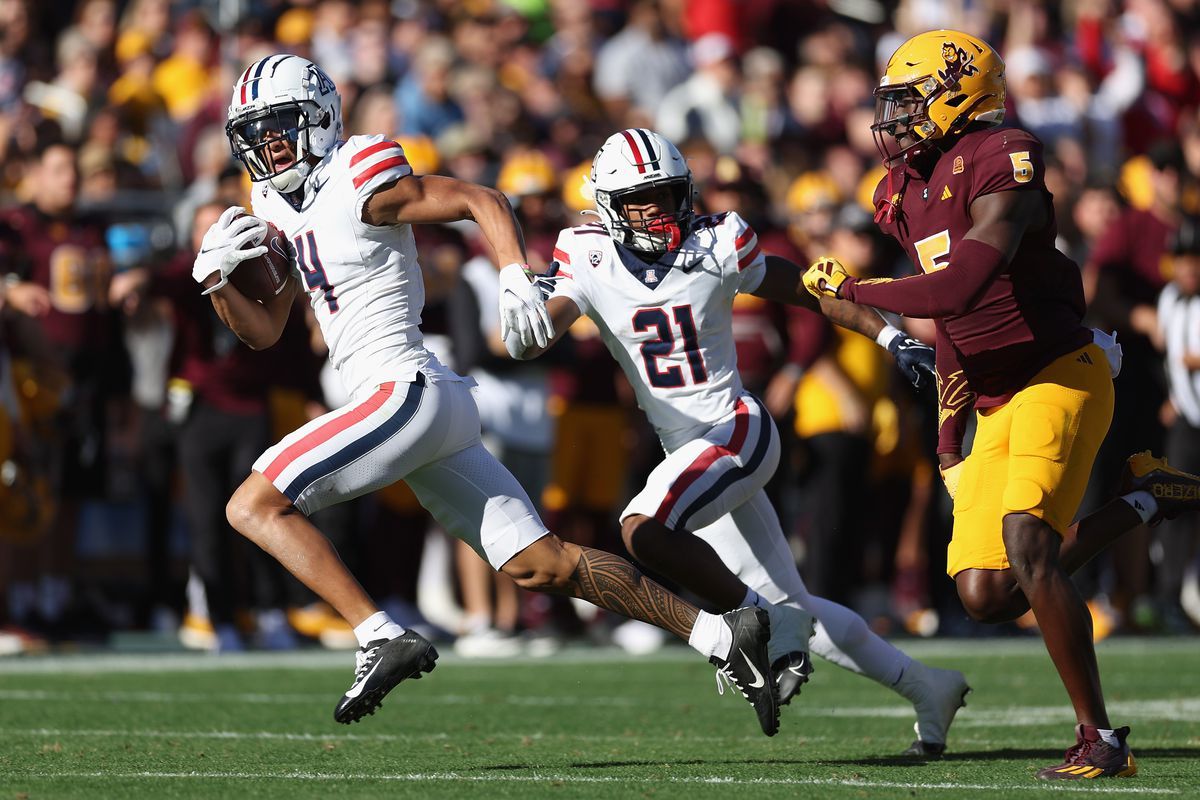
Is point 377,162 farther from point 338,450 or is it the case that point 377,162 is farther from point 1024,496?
point 1024,496

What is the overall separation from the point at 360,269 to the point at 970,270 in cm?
179

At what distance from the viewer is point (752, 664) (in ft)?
18.9

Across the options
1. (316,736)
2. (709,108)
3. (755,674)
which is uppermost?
(709,108)

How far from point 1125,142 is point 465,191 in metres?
9.97

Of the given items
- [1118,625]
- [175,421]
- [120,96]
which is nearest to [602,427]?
[175,421]

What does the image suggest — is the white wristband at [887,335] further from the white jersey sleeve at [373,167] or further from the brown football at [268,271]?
the brown football at [268,271]

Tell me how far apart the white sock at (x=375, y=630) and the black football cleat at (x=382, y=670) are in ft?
0.18

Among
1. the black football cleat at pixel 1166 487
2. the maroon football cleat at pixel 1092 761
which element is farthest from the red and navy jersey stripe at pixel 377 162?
the maroon football cleat at pixel 1092 761

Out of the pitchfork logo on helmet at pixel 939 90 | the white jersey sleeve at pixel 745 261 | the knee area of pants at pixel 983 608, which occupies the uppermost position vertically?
the pitchfork logo on helmet at pixel 939 90

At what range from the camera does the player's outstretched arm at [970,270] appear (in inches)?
215

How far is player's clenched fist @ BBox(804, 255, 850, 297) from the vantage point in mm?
5709

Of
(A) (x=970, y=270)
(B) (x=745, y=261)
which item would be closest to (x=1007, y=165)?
(A) (x=970, y=270)

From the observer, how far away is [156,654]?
10055mm

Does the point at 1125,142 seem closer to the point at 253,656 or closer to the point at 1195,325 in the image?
the point at 1195,325
